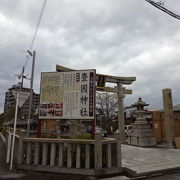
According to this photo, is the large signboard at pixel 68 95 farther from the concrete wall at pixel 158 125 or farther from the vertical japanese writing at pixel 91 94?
the concrete wall at pixel 158 125

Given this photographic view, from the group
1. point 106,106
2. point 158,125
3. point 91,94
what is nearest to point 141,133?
point 158,125

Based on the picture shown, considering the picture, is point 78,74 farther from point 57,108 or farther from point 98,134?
point 98,134

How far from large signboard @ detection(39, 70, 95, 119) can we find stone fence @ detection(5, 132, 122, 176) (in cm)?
97

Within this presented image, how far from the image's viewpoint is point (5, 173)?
19.5 feet

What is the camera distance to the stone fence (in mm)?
5637

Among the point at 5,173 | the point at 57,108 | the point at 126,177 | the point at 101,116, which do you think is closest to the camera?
the point at 126,177

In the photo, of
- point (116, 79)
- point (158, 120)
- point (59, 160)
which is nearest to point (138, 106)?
point (158, 120)

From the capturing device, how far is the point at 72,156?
5895 millimetres

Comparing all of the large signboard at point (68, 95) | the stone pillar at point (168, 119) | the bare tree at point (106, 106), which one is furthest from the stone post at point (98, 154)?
the bare tree at point (106, 106)

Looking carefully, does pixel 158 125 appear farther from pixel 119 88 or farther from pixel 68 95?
pixel 68 95

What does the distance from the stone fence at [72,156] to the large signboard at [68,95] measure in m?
0.97

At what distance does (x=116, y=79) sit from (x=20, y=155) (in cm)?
1106

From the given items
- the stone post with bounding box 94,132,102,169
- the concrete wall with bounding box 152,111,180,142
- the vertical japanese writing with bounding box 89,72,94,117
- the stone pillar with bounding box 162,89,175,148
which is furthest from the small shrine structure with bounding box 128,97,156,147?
the stone post with bounding box 94,132,102,169

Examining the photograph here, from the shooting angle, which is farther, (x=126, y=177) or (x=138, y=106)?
(x=138, y=106)
